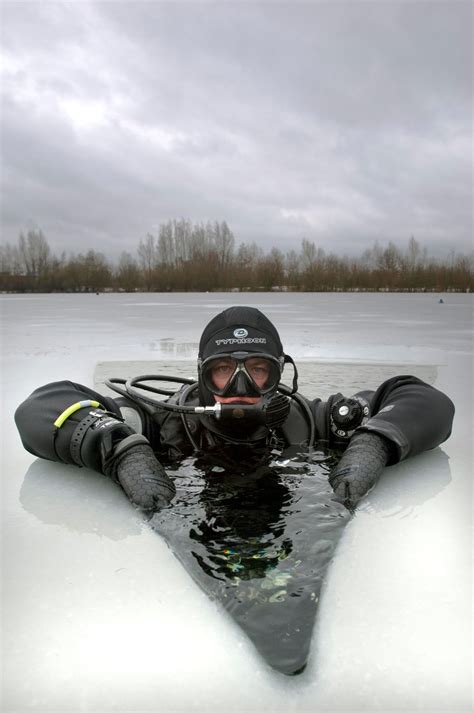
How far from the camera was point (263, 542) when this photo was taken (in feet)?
4.57

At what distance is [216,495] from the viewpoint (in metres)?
1.75

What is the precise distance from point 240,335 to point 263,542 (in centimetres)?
93

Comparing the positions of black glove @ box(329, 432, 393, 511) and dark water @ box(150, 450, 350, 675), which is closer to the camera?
dark water @ box(150, 450, 350, 675)

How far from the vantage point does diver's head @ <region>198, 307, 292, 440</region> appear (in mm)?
2021

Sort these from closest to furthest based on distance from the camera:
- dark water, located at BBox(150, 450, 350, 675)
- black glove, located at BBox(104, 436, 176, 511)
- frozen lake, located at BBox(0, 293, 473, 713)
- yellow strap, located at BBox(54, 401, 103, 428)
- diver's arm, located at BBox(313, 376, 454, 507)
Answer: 1. frozen lake, located at BBox(0, 293, 473, 713)
2. dark water, located at BBox(150, 450, 350, 675)
3. black glove, located at BBox(104, 436, 176, 511)
4. diver's arm, located at BBox(313, 376, 454, 507)
5. yellow strap, located at BBox(54, 401, 103, 428)

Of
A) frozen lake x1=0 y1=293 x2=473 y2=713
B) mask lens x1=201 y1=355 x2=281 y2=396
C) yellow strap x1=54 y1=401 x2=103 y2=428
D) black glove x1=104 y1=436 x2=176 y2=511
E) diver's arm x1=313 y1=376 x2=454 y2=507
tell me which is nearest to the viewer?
frozen lake x1=0 y1=293 x2=473 y2=713

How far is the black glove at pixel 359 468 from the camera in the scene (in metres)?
1.71

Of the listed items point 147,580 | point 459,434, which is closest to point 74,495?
point 147,580

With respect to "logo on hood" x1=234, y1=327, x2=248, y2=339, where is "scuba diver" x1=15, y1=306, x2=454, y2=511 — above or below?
below

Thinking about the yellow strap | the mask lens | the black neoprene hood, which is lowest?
the yellow strap

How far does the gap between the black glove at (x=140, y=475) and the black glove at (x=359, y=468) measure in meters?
0.54

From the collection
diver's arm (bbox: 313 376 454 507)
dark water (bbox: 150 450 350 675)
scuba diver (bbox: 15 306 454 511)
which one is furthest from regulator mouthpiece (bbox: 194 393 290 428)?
diver's arm (bbox: 313 376 454 507)

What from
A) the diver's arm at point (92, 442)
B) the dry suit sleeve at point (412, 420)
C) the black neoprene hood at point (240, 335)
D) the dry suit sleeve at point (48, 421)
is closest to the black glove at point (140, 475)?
the diver's arm at point (92, 442)

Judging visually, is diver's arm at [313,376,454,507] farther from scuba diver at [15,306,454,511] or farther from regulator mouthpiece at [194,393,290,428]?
regulator mouthpiece at [194,393,290,428]
